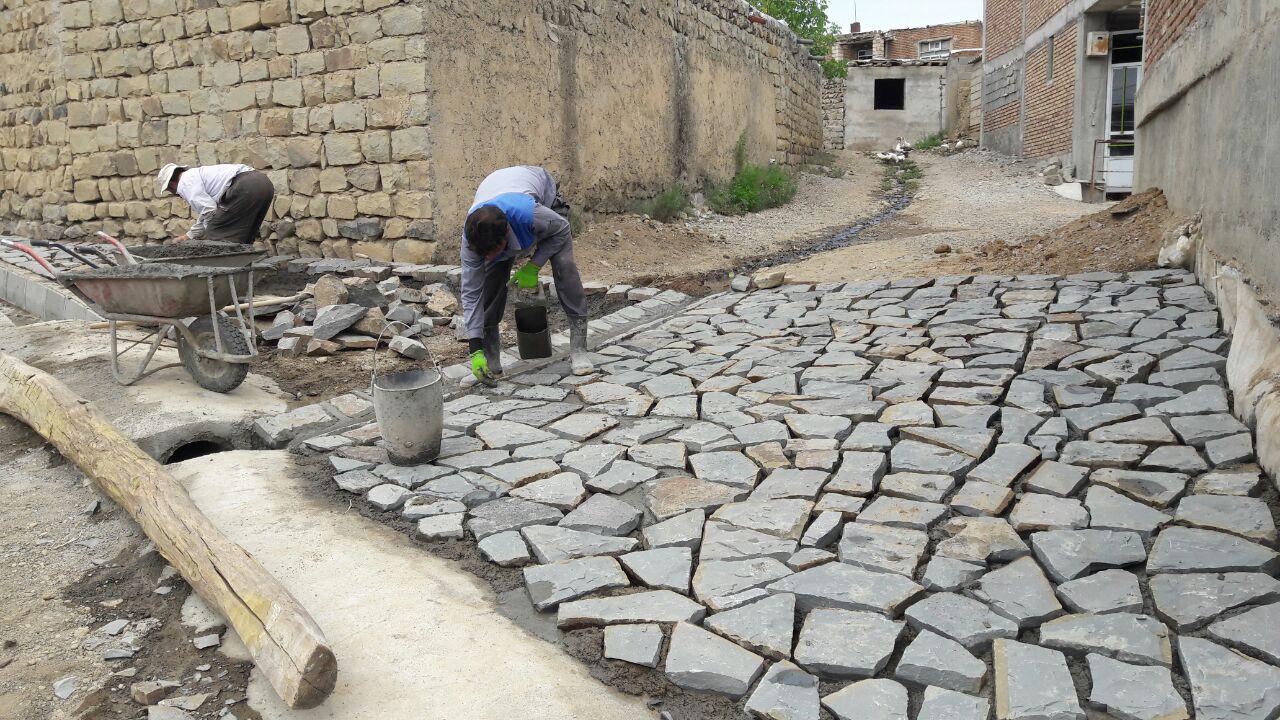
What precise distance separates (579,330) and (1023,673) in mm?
3861

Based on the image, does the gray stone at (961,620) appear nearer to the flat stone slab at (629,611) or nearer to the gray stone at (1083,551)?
the gray stone at (1083,551)

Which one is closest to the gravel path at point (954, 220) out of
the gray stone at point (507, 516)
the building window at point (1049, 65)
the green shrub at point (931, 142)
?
the building window at point (1049, 65)

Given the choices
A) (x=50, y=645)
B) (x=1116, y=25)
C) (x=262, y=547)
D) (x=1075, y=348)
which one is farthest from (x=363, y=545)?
(x=1116, y=25)

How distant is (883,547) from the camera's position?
3025 millimetres

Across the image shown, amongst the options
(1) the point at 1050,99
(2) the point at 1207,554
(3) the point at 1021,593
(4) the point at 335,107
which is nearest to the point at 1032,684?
(3) the point at 1021,593

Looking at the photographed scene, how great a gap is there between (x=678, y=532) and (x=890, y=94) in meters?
28.4

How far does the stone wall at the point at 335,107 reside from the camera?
7.71m

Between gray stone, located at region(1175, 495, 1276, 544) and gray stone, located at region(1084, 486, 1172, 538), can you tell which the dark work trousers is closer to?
gray stone, located at region(1084, 486, 1172, 538)

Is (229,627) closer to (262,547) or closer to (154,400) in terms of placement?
(262,547)

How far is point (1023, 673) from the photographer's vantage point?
2316 mm

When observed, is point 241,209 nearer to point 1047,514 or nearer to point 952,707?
point 1047,514

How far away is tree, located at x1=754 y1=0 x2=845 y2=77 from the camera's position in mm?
27391

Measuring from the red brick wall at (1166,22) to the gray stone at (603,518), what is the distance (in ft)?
19.1

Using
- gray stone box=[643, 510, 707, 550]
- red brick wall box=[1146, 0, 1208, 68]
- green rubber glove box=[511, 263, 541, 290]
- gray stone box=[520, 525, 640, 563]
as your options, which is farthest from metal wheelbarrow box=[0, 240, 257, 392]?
red brick wall box=[1146, 0, 1208, 68]
